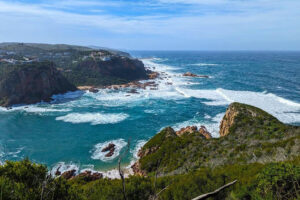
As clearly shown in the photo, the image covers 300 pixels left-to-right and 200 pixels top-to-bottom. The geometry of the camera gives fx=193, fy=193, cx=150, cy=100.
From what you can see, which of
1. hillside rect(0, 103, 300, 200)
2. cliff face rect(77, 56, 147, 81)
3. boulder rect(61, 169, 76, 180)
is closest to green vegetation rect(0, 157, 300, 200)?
hillside rect(0, 103, 300, 200)

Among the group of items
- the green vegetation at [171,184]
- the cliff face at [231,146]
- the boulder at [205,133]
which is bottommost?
the boulder at [205,133]

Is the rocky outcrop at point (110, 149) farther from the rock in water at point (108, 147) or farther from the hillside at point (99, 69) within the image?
the hillside at point (99, 69)

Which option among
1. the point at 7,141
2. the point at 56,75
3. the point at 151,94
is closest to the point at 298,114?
the point at 151,94

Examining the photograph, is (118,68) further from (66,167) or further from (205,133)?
(66,167)

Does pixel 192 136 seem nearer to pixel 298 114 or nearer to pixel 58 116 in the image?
pixel 298 114

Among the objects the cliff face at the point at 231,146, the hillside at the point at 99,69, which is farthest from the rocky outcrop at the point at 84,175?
the hillside at the point at 99,69

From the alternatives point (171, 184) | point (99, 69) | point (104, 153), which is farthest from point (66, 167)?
point (99, 69)

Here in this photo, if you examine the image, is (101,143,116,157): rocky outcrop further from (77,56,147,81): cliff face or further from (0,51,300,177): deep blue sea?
(77,56,147,81): cliff face
